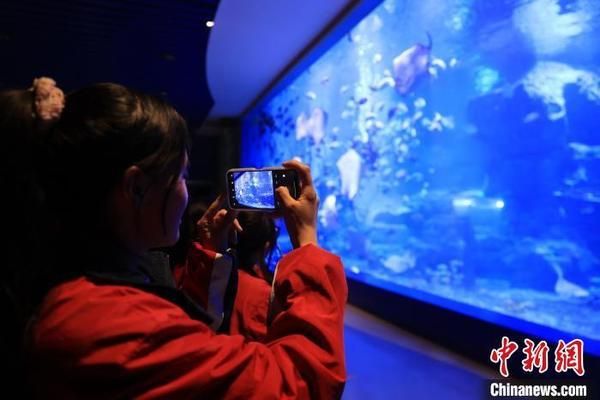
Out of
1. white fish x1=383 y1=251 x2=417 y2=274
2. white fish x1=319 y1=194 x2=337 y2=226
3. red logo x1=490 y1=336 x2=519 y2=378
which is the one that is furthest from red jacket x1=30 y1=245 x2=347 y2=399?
white fish x1=319 y1=194 x2=337 y2=226

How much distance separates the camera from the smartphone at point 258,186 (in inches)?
34.6

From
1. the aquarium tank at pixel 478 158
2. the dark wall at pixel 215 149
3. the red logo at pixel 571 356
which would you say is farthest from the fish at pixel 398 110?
the dark wall at pixel 215 149

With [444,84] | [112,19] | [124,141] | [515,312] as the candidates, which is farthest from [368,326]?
[112,19]

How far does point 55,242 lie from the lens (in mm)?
649

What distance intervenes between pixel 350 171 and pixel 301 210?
3871 mm

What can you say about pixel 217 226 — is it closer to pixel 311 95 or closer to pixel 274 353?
pixel 274 353

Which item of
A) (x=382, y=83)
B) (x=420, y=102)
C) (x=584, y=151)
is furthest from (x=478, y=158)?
(x=382, y=83)

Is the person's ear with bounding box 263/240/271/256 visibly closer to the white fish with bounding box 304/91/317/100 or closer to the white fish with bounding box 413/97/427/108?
the white fish with bounding box 413/97/427/108

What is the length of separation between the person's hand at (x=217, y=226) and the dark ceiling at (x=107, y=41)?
8.99 feet

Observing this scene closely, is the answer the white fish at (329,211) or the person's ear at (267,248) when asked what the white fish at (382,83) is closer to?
the white fish at (329,211)

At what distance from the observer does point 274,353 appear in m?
0.65

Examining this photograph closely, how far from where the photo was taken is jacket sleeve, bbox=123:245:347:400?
1.86ft

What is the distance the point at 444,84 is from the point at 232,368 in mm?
3223

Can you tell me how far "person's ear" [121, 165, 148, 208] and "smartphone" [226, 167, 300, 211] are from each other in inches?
11.8
